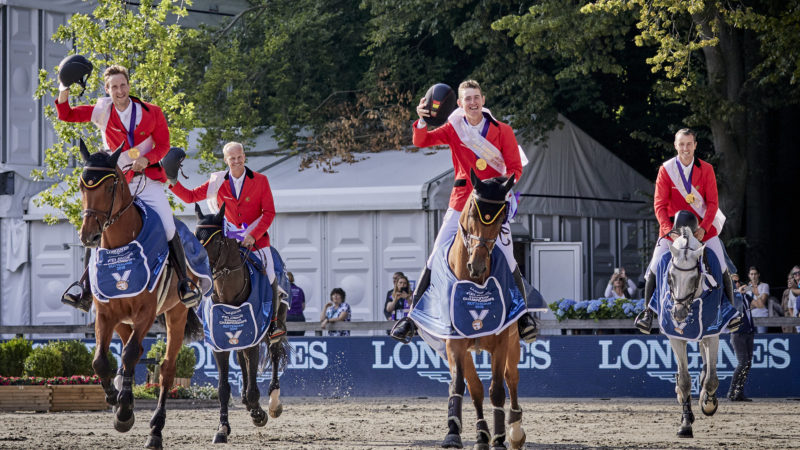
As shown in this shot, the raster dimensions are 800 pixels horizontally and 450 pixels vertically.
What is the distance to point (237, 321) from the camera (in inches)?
519

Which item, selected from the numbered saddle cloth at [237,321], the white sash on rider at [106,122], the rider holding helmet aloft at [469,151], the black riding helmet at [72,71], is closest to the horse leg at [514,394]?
the rider holding helmet aloft at [469,151]

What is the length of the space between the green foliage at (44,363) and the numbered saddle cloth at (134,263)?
8.47 metres

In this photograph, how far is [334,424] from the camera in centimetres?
1500

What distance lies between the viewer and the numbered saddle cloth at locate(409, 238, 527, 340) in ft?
33.1

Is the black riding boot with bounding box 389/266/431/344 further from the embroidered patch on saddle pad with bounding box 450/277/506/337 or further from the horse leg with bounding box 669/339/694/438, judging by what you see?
the horse leg with bounding box 669/339/694/438

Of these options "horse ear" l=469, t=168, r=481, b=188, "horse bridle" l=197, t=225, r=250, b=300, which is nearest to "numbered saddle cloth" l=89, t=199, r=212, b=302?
"horse bridle" l=197, t=225, r=250, b=300

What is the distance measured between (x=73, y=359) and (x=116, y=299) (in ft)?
29.7

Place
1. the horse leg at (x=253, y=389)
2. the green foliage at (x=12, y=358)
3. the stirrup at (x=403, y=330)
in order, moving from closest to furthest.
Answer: the stirrup at (x=403, y=330) < the horse leg at (x=253, y=389) < the green foliage at (x=12, y=358)

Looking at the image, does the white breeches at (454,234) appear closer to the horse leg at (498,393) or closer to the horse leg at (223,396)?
the horse leg at (498,393)

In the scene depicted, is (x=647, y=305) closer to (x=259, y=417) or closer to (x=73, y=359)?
(x=259, y=417)

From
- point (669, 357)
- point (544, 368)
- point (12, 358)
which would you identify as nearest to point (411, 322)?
point (669, 357)

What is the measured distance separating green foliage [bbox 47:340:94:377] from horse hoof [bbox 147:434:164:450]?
8607 mm

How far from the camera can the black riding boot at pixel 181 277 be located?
1170 cm

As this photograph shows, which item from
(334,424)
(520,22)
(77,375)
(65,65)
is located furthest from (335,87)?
(65,65)
